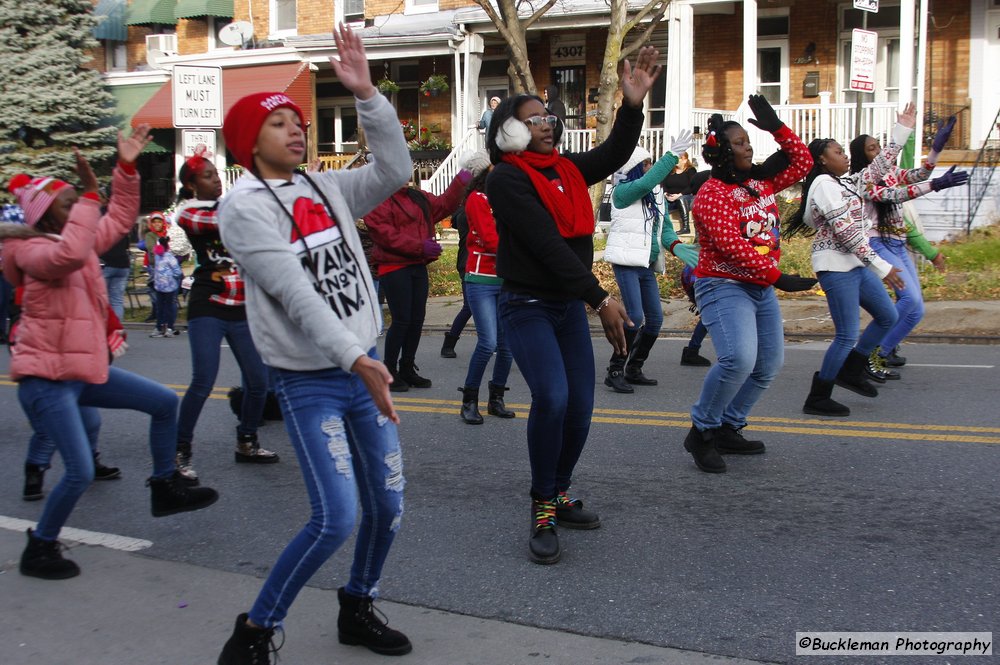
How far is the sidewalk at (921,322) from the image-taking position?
1110 centimetres

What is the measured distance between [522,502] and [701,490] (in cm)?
97

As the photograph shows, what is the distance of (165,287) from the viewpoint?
46.0 feet

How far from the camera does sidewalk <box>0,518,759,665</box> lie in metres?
3.80

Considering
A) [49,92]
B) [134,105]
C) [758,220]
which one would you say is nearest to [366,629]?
[758,220]

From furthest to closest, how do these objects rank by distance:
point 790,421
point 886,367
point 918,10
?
1. point 918,10
2. point 886,367
3. point 790,421

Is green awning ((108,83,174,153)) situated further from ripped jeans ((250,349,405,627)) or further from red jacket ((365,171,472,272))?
ripped jeans ((250,349,405,627))

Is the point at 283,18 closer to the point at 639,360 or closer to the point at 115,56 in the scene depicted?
the point at 115,56

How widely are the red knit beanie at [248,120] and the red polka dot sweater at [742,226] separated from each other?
2.88m

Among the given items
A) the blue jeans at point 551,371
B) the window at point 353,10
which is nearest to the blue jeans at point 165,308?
the blue jeans at point 551,371

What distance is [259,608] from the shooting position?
3531mm

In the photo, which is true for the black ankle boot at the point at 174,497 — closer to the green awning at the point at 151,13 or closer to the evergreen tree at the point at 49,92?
the evergreen tree at the point at 49,92

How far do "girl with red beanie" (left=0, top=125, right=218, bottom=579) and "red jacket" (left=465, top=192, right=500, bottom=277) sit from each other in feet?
10.3

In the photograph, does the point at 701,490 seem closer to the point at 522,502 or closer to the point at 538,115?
the point at 522,502

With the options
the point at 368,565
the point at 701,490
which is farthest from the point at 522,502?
the point at 368,565
